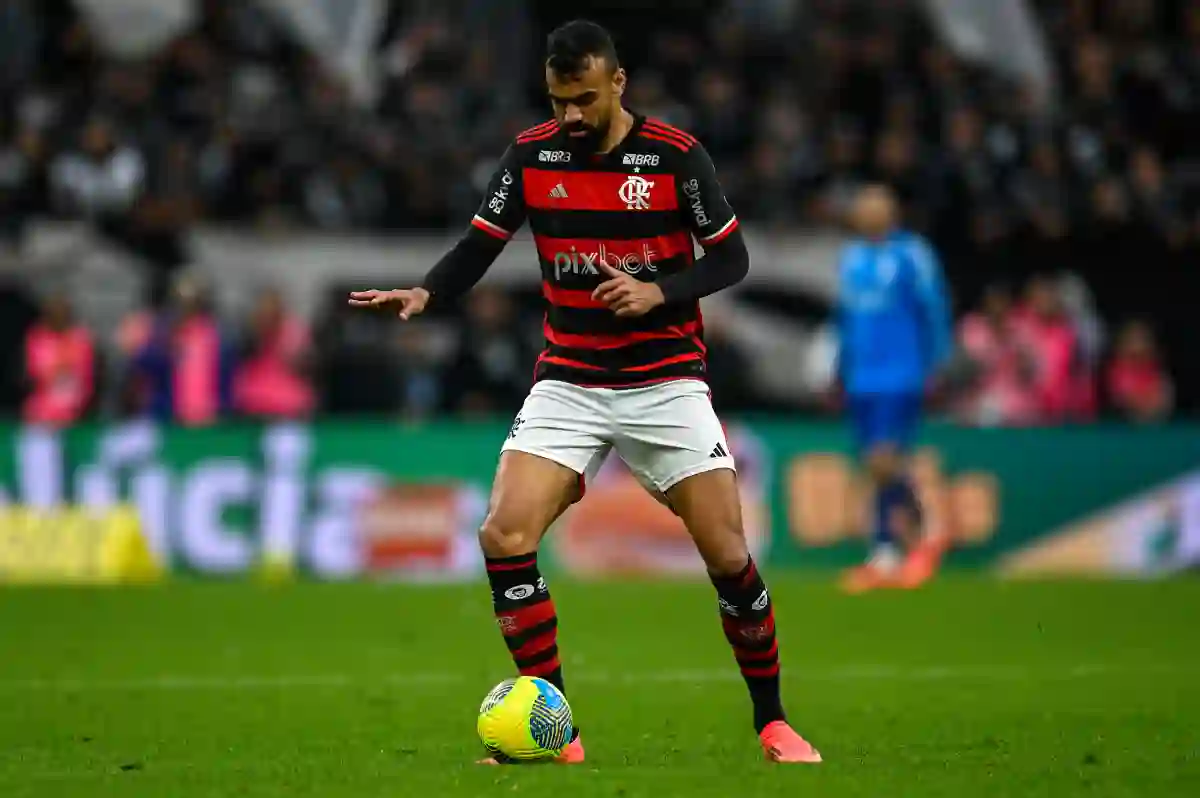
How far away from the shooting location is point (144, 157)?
18734mm

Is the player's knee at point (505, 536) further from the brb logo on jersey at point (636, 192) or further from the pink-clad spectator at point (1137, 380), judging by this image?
the pink-clad spectator at point (1137, 380)

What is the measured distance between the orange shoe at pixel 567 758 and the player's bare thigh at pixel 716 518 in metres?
0.70

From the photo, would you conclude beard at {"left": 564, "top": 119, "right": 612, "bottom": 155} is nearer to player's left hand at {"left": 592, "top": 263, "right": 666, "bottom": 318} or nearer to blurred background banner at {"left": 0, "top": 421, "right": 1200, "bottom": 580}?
player's left hand at {"left": 592, "top": 263, "right": 666, "bottom": 318}

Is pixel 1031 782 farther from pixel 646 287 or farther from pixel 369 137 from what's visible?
pixel 369 137

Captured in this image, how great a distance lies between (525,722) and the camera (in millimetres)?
6363

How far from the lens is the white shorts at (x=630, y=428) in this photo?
6.68 m

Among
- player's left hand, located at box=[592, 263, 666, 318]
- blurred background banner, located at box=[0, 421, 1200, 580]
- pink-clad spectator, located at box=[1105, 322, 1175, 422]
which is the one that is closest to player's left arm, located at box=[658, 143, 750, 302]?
player's left hand, located at box=[592, 263, 666, 318]

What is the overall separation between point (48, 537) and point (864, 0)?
418 inches

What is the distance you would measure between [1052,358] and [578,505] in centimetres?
470

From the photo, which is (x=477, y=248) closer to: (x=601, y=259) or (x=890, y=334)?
(x=601, y=259)

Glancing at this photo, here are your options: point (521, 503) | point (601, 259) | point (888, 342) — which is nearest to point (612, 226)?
point (601, 259)

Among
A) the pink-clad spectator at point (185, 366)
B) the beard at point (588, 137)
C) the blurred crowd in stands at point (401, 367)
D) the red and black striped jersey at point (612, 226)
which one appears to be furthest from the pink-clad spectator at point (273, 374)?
the beard at point (588, 137)

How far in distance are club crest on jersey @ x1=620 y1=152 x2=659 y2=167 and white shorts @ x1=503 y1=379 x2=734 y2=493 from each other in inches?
27.8

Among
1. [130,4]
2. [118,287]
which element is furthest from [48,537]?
[130,4]
